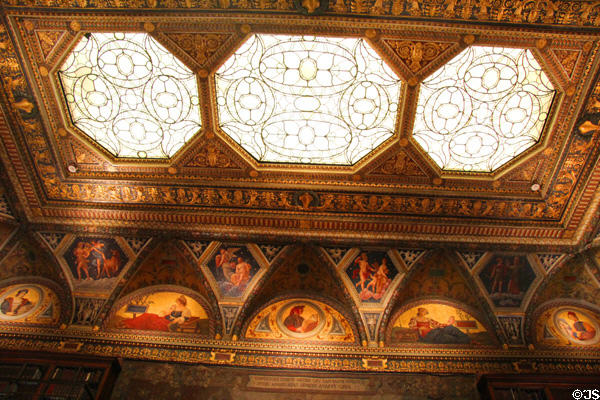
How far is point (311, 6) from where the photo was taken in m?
7.44

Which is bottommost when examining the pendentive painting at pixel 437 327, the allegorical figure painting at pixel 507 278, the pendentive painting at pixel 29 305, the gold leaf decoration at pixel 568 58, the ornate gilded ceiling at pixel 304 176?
the pendentive painting at pixel 29 305

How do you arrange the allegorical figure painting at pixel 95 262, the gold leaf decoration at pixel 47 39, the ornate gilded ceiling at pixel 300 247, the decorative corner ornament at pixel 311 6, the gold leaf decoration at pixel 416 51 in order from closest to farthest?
1. the decorative corner ornament at pixel 311 6
2. the gold leaf decoration at pixel 47 39
3. the gold leaf decoration at pixel 416 51
4. the ornate gilded ceiling at pixel 300 247
5. the allegorical figure painting at pixel 95 262

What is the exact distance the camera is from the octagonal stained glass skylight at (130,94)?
8250 mm

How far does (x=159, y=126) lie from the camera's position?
9.23m

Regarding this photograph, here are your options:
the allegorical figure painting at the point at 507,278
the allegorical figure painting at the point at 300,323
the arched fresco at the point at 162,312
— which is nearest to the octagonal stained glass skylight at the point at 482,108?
the allegorical figure painting at the point at 507,278

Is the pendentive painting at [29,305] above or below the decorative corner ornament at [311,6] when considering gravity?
below

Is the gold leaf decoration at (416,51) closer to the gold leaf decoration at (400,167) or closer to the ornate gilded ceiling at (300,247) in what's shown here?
the ornate gilded ceiling at (300,247)

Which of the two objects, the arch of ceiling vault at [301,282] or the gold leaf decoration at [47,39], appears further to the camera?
the arch of ceiling vault at [301,282]

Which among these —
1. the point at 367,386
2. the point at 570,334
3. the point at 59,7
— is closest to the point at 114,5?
the point at 59,7

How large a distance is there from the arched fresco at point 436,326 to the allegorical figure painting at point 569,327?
127 centimetres

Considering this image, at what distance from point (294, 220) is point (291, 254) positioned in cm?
79

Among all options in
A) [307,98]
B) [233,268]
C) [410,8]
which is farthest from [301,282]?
[410,8]

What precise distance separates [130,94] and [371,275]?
20.6 feet

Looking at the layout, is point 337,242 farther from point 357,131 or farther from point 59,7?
point 59,7
